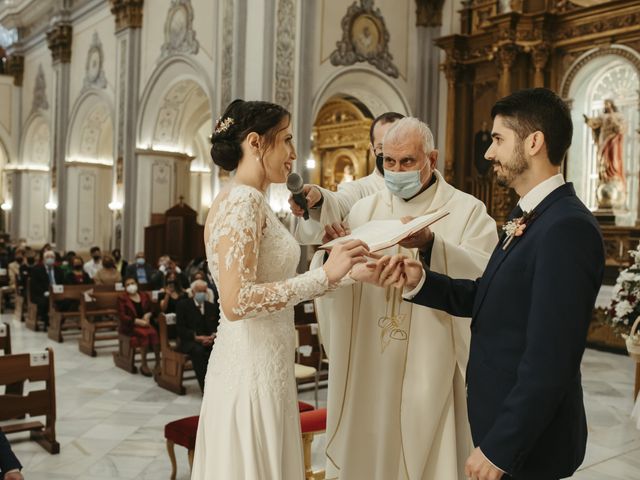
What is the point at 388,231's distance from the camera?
248 centimetres

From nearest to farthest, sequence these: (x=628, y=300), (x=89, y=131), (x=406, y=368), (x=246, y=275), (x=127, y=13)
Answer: (x=246, y=275) → (x=406, y=368) → (x=628, y=300) → (x=127, y=13) → (x=89, y=131)

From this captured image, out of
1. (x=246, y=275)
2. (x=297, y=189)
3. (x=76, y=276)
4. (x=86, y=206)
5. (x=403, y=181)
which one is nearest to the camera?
(x=246, y=275)

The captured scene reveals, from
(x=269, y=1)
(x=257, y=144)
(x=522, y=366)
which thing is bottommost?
(x=522, y=366)

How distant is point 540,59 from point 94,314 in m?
8.53

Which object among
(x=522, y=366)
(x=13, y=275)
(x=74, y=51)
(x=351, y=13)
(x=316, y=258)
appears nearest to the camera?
(x=522, y=366)

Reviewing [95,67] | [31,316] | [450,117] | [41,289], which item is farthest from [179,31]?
[31,316]

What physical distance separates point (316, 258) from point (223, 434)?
89cm

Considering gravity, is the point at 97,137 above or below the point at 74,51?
below

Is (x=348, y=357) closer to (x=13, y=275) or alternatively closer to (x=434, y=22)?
(x=434, y=22)

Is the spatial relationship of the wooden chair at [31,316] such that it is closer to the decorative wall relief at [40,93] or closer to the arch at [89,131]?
the arch at [89,131]

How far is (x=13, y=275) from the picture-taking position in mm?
14656

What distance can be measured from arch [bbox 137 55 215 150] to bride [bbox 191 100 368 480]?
1229cm

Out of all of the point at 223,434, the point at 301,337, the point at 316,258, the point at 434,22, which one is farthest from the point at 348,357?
the point at 434,22

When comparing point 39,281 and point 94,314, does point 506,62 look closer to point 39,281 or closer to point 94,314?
point 94,314
